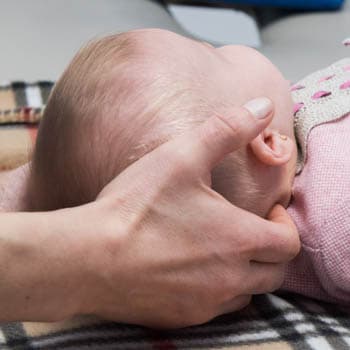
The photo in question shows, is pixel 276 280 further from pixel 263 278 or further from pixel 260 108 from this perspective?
pixel 260 108

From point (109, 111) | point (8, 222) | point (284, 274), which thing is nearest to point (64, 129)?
point (109, 111)

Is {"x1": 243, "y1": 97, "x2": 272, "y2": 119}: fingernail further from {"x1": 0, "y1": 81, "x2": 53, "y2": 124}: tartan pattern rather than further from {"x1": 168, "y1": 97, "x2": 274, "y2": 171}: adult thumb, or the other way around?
{"x1": 0, "y1": 81, "x2": 53, "y2": 124}: tartan pattern

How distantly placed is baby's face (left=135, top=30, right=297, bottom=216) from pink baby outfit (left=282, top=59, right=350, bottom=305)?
0.02 m

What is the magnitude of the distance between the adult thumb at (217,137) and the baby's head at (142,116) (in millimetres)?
25

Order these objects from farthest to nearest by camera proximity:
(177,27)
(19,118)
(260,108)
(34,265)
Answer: (177,27), (19,118), (260,108), (34,265)

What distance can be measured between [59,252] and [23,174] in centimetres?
33

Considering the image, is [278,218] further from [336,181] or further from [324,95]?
[324,95]

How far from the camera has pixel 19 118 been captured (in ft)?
3.68

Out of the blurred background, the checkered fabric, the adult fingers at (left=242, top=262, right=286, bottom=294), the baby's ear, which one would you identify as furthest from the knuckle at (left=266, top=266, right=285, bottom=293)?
the blurred background

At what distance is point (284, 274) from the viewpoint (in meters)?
0.73

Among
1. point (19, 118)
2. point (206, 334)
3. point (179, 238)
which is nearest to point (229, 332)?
point (206, 334)

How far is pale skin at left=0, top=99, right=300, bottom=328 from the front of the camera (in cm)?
55

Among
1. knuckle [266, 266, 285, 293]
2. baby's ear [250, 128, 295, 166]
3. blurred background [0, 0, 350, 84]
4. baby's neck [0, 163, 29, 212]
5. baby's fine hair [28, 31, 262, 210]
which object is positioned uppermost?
baby's fine hair [28, 31, 262, 210]

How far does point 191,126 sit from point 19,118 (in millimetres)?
533
